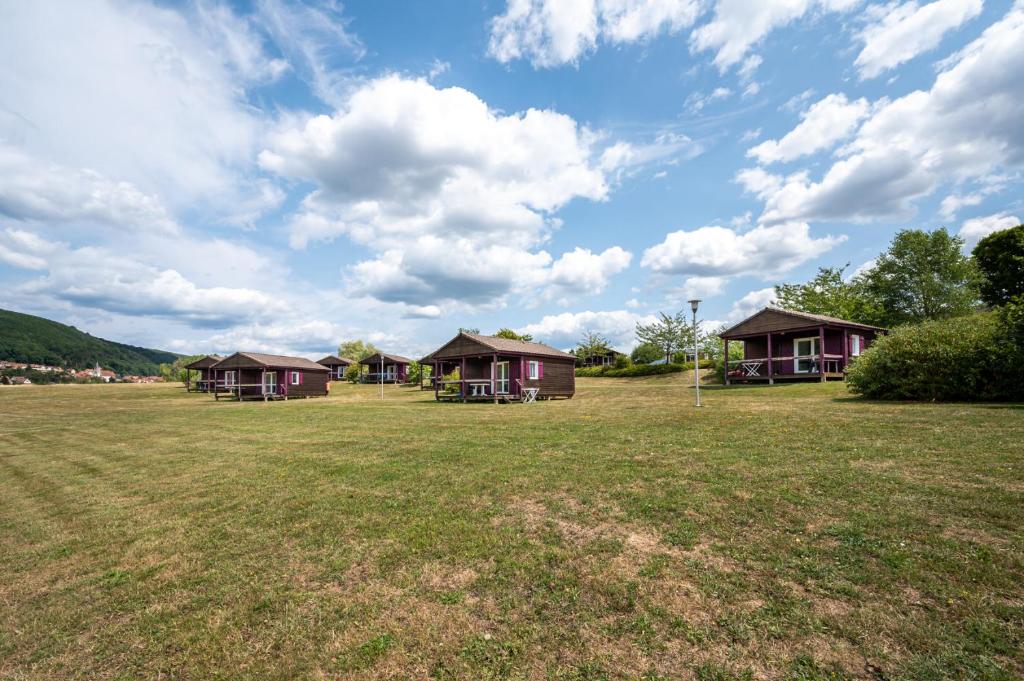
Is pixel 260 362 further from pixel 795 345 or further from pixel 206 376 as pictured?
pixel 795 345

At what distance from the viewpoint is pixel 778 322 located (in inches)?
1179

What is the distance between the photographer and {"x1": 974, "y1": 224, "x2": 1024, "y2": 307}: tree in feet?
150

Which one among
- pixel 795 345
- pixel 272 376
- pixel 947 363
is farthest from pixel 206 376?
pixel 947 363

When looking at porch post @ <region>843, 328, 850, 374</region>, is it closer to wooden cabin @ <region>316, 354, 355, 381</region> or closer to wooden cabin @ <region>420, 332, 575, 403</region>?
wooden cabin @ <region>420, 332, 575, 403</region>

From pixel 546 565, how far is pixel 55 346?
211089 millimetres

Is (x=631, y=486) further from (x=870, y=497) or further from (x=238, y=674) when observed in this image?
(x=238, y=674)

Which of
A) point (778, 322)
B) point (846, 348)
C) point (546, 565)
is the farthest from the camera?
point (778, 322)

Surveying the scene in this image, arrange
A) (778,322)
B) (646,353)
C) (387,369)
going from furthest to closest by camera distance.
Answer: (646,353), (387,369), (778,322)

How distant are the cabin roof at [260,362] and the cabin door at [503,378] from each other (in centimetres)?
2367

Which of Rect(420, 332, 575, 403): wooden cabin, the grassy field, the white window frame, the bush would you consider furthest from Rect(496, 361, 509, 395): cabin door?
the grassy field

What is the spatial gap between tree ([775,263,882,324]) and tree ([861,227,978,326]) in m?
1.45

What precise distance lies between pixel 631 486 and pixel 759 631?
3482mm

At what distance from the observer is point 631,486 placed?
7.03m

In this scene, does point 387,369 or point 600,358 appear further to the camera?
point 600,358
